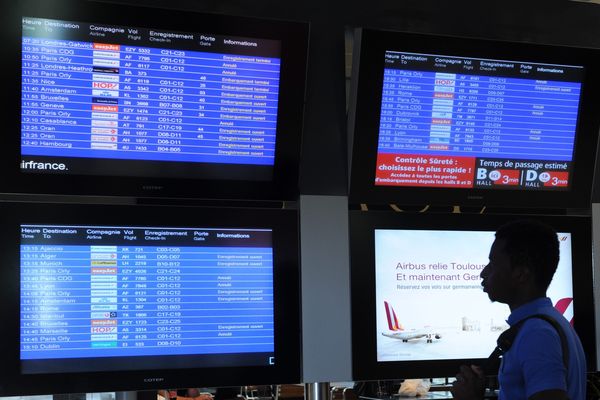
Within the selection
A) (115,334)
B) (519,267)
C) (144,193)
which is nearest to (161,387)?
(115,334)

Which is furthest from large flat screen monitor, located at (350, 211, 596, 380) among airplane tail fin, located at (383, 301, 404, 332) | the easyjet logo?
the easyjet logo

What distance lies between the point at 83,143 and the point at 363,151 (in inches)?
42.0

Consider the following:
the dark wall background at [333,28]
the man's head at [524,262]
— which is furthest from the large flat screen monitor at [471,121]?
the man's head at [524,262]

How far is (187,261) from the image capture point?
9.77 feet

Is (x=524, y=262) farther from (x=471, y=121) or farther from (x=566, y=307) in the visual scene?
(x=566, y=307)

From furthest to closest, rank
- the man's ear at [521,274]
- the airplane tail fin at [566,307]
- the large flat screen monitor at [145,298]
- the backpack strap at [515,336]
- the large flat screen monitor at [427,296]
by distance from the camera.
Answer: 1. the airplane tail fin at [566,307]
2. the large flat screen monitor at [427,296]
3. the large flat screen monitor at [145,298]
4. the man's ear at [521,274]
5. the backpack strap at [515,336]

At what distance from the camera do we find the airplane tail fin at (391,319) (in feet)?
10.5

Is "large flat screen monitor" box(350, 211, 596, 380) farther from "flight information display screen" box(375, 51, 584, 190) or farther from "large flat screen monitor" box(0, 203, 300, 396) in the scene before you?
"large flat screen monitor" box(0, 203, 300, 396)

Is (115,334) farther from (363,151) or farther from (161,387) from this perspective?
(363,151)

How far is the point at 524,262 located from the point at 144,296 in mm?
1330

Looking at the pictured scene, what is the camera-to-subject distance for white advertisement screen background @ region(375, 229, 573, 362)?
3223 millimetres

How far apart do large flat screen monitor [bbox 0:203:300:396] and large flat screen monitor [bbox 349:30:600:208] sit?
52 cm

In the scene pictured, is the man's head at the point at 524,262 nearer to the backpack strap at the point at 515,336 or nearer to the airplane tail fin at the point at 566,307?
the backpack strap at the point at 515,336

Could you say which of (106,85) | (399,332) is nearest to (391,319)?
(399,332)
